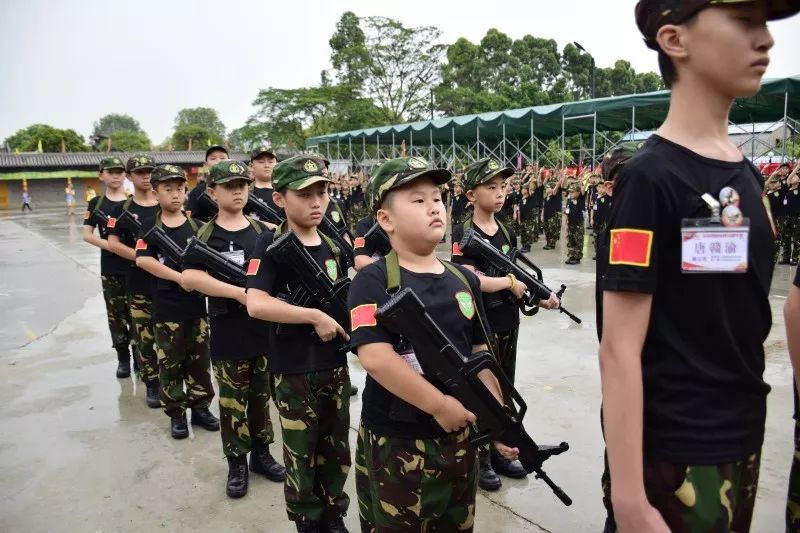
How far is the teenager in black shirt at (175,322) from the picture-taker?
13.3ft

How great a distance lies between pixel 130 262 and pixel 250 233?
2.08m

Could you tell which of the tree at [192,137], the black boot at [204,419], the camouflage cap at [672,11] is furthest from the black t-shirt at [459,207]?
the tree at [192,137]

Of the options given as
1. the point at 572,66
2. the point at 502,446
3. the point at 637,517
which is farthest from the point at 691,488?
the point at 572,66

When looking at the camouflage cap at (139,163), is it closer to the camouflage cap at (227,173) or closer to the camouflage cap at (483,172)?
the camouflage cap at (227,173)

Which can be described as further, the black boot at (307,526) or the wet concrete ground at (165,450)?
the wet concrete ground at (165,450)

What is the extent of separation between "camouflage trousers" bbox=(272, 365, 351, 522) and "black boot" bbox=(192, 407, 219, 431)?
167 cm

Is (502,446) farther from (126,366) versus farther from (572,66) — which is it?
(572,66)

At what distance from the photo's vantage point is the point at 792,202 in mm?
9695

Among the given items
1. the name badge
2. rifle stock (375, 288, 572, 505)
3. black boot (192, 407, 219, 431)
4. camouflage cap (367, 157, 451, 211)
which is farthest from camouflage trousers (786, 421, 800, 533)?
black boot (192, 407, 219, 431)

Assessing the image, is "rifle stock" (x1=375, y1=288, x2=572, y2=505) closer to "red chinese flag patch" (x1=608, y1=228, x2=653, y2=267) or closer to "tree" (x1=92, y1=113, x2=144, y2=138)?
"red chinese flag patch" (x1=608, y1=228, x2=653, y2=267)

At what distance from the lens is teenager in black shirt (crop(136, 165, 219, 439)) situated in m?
4.05

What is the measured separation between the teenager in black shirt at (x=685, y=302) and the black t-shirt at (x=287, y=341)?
1.74 meters

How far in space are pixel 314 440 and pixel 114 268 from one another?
3424 millimetres

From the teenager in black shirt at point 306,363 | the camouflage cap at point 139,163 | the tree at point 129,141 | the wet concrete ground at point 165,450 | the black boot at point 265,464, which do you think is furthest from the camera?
the tree at point 129,141
